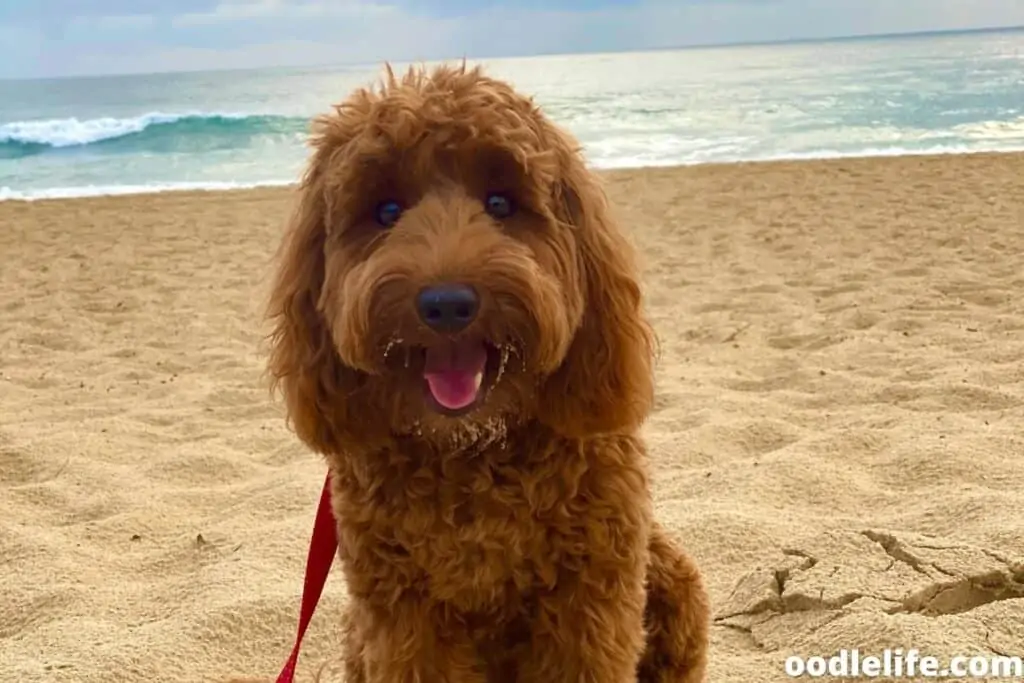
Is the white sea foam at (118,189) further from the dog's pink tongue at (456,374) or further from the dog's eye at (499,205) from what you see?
the dog's pink tongue at (456,374)

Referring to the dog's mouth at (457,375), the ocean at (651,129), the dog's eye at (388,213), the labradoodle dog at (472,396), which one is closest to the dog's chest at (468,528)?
the labradoodle dog at (472,396)


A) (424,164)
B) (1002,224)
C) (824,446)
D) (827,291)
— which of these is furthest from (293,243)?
(1002,224)

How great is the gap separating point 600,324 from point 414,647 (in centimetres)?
86

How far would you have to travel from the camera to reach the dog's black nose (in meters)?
2.09

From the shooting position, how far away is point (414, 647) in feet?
7.95

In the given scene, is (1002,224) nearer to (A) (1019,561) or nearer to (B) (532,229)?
(A) (1019,561)

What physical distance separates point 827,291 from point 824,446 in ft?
10.4

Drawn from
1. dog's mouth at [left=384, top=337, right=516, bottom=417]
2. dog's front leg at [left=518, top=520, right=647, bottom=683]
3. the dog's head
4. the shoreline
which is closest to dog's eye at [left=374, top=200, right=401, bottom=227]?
the dog's head

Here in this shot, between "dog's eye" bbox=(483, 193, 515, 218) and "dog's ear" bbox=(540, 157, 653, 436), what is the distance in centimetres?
12

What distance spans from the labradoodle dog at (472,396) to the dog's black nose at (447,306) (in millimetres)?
81

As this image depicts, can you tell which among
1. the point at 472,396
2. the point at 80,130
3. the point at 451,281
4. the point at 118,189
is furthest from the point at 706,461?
the point at 80,130

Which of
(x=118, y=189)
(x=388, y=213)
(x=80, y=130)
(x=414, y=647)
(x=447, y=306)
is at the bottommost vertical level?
(x=118, y=189)

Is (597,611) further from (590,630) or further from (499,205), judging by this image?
(499,205)

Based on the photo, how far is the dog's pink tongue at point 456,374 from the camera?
2225 mm
